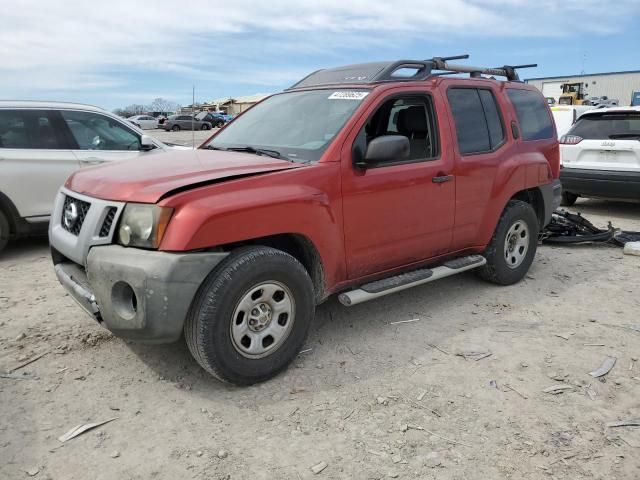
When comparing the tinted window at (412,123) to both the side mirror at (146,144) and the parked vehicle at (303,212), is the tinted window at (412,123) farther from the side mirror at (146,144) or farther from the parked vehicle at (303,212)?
the side mirror at (146,144)

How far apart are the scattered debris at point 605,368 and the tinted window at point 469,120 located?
1893 millimetres

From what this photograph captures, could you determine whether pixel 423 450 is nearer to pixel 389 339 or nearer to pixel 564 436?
pixel 564 436

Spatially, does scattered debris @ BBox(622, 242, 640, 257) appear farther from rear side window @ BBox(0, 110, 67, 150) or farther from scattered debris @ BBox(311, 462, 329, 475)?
rear side window @ BBox(0, 110, 67, 150)

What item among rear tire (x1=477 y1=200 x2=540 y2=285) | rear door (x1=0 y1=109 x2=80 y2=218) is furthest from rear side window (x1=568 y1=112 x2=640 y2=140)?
rear door (x1=0 y1=109 x2=80 y2=218)

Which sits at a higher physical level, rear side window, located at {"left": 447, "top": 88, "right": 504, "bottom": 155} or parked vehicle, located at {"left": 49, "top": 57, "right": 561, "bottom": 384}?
rear side window, located at {"left": 447, "top": 88, "right": 504, "bottom": 155}

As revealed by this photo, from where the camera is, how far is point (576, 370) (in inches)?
139

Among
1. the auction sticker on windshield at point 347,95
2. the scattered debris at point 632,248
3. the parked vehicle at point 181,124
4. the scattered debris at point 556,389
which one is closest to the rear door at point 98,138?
the auction sticker on windshield at point 347,95

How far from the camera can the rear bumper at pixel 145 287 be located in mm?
2809

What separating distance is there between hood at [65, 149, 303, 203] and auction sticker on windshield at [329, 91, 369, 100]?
0.81 metres

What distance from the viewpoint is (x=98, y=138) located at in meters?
6.73

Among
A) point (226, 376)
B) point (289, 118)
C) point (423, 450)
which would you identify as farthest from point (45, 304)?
point (423, 450)

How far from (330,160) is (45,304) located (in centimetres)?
282

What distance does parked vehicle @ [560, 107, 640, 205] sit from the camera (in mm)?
7791

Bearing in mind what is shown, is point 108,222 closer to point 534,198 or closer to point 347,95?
point 347,95
